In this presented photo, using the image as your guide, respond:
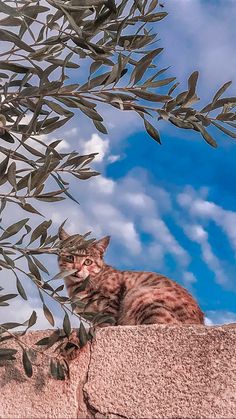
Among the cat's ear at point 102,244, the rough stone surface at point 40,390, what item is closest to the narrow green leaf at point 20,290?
the rough stone surface at point 40,390

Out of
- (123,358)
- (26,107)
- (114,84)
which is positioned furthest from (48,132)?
(123,358)

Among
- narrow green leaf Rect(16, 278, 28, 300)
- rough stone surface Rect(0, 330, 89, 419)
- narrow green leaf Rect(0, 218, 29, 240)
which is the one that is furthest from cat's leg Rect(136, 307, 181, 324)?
narrow green leaf Rect(0, 218, 29, 240)

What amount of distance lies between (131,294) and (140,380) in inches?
67.7

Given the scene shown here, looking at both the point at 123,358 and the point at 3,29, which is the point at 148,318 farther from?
the point at 3,29

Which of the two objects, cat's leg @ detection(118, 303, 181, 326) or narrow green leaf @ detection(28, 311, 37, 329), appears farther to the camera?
cat's leg @ detection(118, 303, 181, 326)

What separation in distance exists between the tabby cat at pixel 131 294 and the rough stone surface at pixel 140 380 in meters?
0.46

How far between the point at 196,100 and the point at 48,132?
66 cm

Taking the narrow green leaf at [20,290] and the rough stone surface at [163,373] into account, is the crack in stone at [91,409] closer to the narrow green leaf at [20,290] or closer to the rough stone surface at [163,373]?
the rough stone surface at [163,373]

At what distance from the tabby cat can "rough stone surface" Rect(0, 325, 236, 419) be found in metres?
0.46

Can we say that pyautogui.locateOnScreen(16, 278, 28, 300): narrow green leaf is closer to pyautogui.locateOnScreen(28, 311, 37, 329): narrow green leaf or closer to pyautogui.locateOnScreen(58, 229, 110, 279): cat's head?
pyautogui.locateOnScreen(28, 311, 37, 329): narrow green leaf

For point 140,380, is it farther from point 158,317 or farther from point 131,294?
point 131,294

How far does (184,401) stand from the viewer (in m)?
3.52

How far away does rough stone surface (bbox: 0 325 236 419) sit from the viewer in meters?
3.48

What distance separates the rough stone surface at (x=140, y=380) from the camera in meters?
3.48
